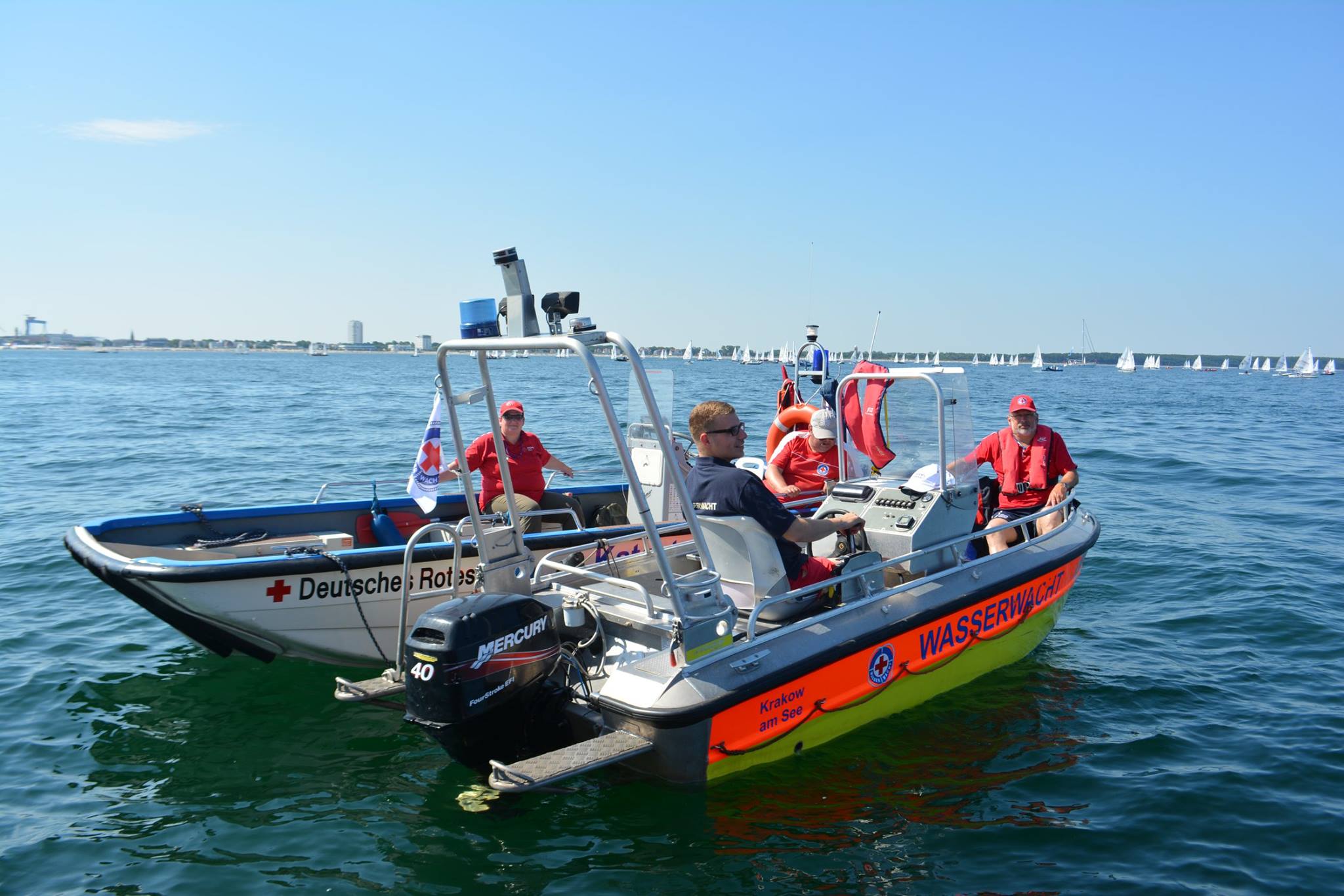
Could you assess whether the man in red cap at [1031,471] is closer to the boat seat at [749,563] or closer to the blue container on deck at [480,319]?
the boat seat at [749,563]

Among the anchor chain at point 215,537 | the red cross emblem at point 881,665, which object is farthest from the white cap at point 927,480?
the anchor chain at point 215,537

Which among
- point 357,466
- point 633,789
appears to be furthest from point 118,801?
point 357,466

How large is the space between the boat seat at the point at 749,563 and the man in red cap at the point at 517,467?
285 centimetres

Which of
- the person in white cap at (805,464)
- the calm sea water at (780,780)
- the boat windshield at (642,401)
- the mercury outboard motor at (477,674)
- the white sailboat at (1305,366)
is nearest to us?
the mercury outboard motor at (477,674)

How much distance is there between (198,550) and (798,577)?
15.6ft

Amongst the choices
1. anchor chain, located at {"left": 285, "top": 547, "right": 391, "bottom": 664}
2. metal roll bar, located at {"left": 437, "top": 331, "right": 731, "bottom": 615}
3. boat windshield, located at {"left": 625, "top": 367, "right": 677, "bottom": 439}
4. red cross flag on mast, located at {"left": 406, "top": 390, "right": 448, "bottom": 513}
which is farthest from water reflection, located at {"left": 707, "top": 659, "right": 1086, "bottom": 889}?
red cross flag on mast, located at {"left": 406, "top": 390, "right": 448, "bottom": 513}

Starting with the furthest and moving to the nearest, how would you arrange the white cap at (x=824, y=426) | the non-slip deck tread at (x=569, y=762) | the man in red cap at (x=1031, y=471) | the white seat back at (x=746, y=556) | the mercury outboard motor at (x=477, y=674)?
the white cap at (x=824, y=426), the man in red cap at (x=1031, y=471), the white seat back at (x=746, y=556), the mercury outboard motor at (x=477, y=674), the non-slip deck tread at (x=569, y=762)

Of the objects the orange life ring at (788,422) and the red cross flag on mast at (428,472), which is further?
the orange life ring at (788,422)

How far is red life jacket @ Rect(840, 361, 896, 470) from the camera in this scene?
684 cm

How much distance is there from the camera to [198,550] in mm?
7035

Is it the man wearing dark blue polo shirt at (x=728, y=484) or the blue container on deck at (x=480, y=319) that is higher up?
the blue container on deck at (x=480, y=319)

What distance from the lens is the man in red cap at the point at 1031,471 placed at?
24.0 ft

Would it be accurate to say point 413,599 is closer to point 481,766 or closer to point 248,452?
point 481,766

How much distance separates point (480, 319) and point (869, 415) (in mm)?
3601
